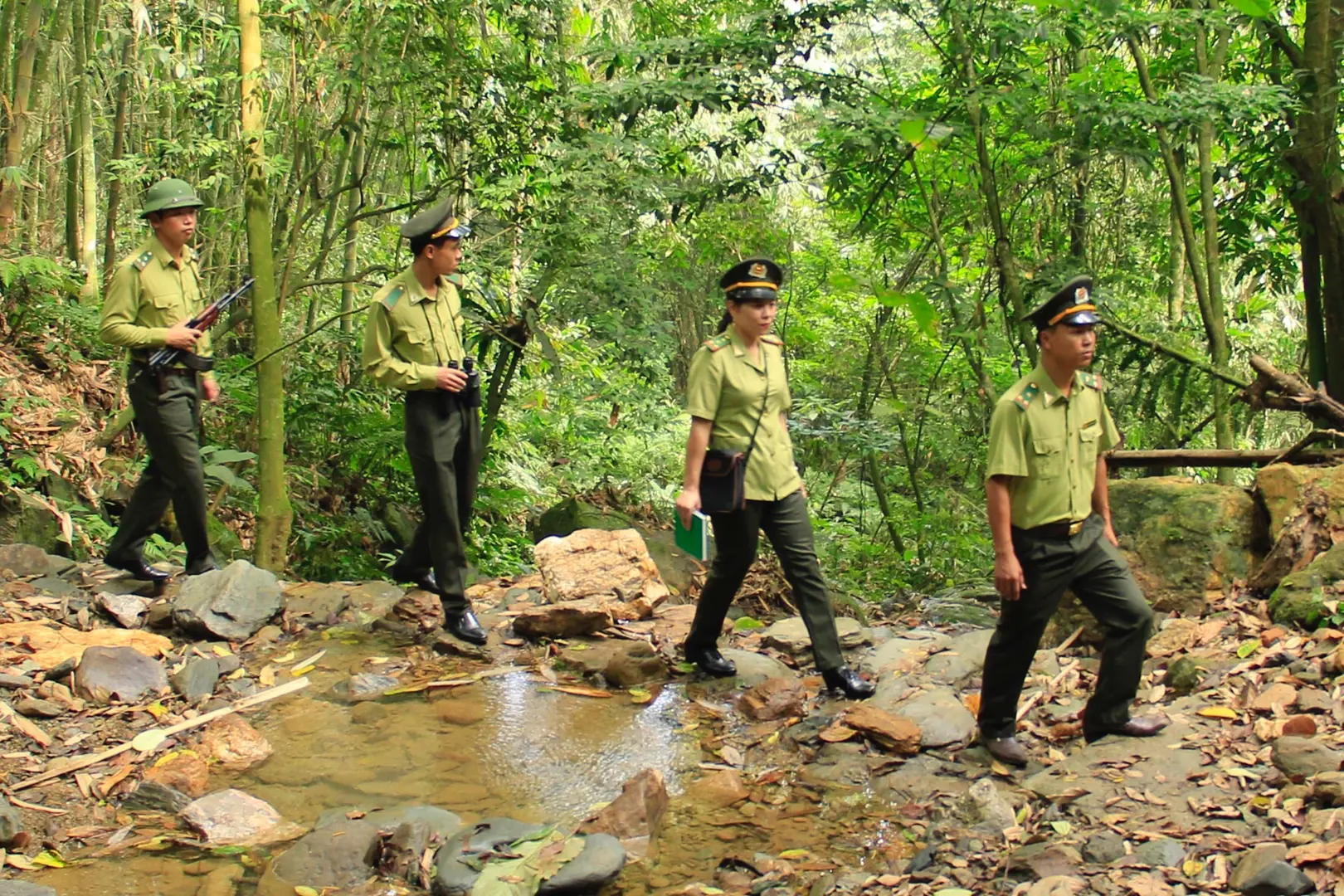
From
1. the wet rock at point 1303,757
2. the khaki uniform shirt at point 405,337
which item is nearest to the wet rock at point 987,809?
the wet rock at point 1303,757

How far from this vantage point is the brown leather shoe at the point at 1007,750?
4.43 meters

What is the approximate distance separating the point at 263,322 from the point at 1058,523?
218 inches

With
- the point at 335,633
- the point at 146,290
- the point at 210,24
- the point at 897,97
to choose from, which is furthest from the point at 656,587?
the point at 210,24

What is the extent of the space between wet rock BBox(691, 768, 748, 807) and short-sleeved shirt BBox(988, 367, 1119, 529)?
1550 millimetres

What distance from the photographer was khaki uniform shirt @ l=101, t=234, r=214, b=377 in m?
5.80

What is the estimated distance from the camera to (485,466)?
10.5 m

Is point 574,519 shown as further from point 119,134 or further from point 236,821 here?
point 119,134

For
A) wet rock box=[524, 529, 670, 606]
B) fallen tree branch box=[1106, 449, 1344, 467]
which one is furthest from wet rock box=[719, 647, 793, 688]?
fallen tree branch box=[1106, 449, 1344, 467]

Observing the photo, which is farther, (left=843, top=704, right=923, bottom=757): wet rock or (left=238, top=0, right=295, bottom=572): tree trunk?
(left=238, top=0, right=295, bottom=572): tree trunk

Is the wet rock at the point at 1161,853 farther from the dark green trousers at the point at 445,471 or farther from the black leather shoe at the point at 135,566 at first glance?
the black leather shoe at the point at 135,566

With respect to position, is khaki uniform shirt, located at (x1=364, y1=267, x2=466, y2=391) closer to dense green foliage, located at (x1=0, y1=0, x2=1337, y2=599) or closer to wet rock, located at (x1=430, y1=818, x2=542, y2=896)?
dense green foliage, located at (x1=0, y1=0, x2=1337, y2=599)

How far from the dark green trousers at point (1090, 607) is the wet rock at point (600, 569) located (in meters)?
2.91

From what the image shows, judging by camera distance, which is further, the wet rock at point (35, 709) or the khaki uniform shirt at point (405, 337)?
the khaki uniform shirt at point (405, 337)

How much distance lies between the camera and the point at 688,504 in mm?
4945
